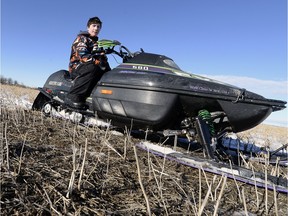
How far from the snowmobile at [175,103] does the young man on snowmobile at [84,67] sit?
0.26 m

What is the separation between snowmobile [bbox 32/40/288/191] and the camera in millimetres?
2877

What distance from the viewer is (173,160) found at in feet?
8.92

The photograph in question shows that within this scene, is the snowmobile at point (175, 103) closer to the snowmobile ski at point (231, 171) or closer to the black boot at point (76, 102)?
the snowmobile ski at point (231, 171)

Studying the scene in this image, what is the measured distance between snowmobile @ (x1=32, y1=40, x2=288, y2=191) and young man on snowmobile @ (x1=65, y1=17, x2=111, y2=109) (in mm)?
263

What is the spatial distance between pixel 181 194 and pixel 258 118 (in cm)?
153

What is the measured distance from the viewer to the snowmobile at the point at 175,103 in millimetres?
2877

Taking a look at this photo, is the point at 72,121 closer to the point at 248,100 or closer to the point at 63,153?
the point at 63,153

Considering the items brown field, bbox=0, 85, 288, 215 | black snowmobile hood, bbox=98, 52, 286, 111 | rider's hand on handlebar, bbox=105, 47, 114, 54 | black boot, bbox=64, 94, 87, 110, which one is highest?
rider's hand on handlebar, bbox=105, 47, 114, 54

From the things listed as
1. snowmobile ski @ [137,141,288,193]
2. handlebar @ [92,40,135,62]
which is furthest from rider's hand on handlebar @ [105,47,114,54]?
snowmobile ski @ [137,141,288,193]

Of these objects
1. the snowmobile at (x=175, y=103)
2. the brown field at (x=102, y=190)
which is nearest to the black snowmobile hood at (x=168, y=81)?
the snowmobile at (x=175, y=103)

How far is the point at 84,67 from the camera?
397cm

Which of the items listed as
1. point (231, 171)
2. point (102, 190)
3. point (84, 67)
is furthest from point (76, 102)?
point (102, 190)

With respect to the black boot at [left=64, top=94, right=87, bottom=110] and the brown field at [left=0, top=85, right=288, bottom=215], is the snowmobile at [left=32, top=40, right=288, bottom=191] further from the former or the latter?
the brown field at [left=0, top=85, right=288, bottom=215]

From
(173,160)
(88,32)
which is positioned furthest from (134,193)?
(88,32)
